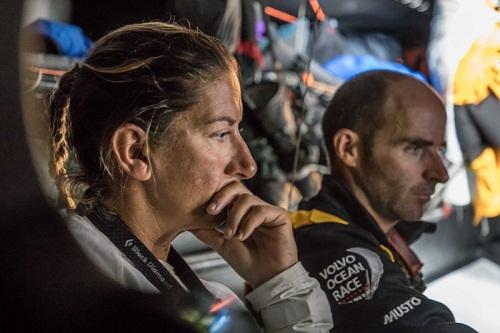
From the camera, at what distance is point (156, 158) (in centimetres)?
80

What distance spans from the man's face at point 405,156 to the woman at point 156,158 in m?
0.22

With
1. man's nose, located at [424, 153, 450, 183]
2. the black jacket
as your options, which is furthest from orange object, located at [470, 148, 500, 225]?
the black jacket

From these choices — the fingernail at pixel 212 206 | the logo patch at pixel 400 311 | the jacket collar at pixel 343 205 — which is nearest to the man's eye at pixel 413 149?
the jacket collar at pixel 343 205

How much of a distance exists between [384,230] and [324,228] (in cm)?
12

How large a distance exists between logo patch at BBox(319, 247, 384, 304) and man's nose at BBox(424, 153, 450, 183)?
0.57ft

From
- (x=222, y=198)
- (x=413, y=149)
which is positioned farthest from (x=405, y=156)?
(x=222, y=198)

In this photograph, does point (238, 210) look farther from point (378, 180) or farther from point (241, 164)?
point (378, 180)

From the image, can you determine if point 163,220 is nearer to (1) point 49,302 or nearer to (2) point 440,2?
(1) point 49,302

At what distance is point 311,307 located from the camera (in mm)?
842

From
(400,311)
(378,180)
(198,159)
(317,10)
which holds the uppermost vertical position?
(317,10)

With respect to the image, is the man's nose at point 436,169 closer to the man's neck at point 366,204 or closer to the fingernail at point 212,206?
the man's neck at point 366,204

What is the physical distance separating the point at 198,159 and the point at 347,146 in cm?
30

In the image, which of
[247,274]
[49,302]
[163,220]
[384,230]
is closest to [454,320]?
[384,230]

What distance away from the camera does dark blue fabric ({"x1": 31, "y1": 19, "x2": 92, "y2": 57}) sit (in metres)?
0.79
